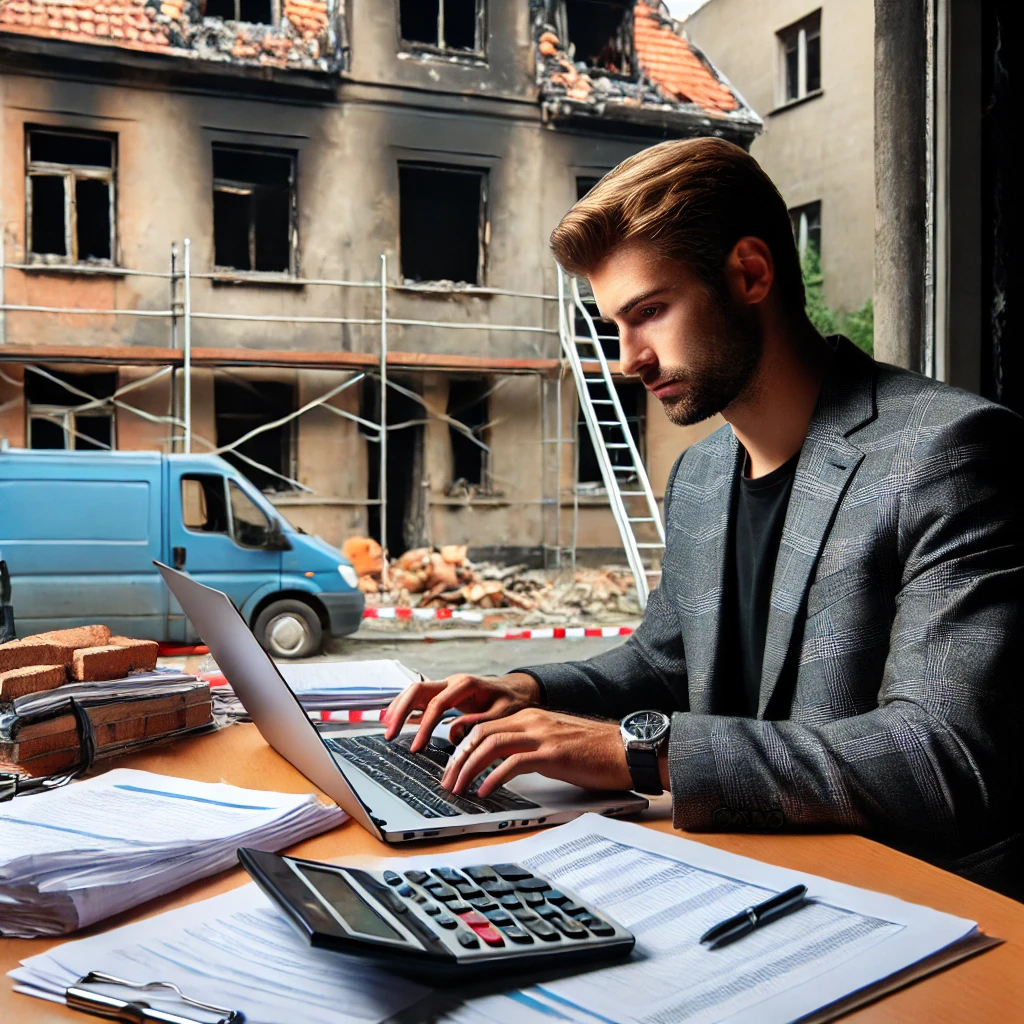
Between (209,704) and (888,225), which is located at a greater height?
(888,225)

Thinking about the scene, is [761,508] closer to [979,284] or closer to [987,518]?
[987,518]

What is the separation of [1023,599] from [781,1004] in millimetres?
560

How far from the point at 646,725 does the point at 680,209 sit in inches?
23.3

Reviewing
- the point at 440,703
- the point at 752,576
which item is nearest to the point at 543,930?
the point at 440,703

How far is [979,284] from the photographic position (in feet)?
6.91

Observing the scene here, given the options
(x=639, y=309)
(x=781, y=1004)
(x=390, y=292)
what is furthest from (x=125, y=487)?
(x=781, y=1004)

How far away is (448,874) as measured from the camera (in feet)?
2.08

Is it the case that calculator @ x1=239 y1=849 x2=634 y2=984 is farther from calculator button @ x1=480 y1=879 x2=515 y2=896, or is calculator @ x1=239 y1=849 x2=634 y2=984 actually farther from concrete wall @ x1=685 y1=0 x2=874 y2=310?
concrete wall @ x1=685 y1=0 x2=874 y2=310

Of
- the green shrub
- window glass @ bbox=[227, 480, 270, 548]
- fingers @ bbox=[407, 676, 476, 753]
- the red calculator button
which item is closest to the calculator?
the red calculator button

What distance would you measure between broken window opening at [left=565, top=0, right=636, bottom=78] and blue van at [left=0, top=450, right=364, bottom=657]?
1803 millimetres

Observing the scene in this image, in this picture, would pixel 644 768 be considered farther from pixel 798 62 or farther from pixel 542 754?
pixel 798 62

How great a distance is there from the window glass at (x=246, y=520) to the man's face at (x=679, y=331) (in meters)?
Answer: 2.10

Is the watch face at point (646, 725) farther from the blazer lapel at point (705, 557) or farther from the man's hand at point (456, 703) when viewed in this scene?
the blazer lapel at point (705, 557)

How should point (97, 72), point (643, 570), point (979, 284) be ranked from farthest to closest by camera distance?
point (643, 570), point (97, 72), point (979, 284)
